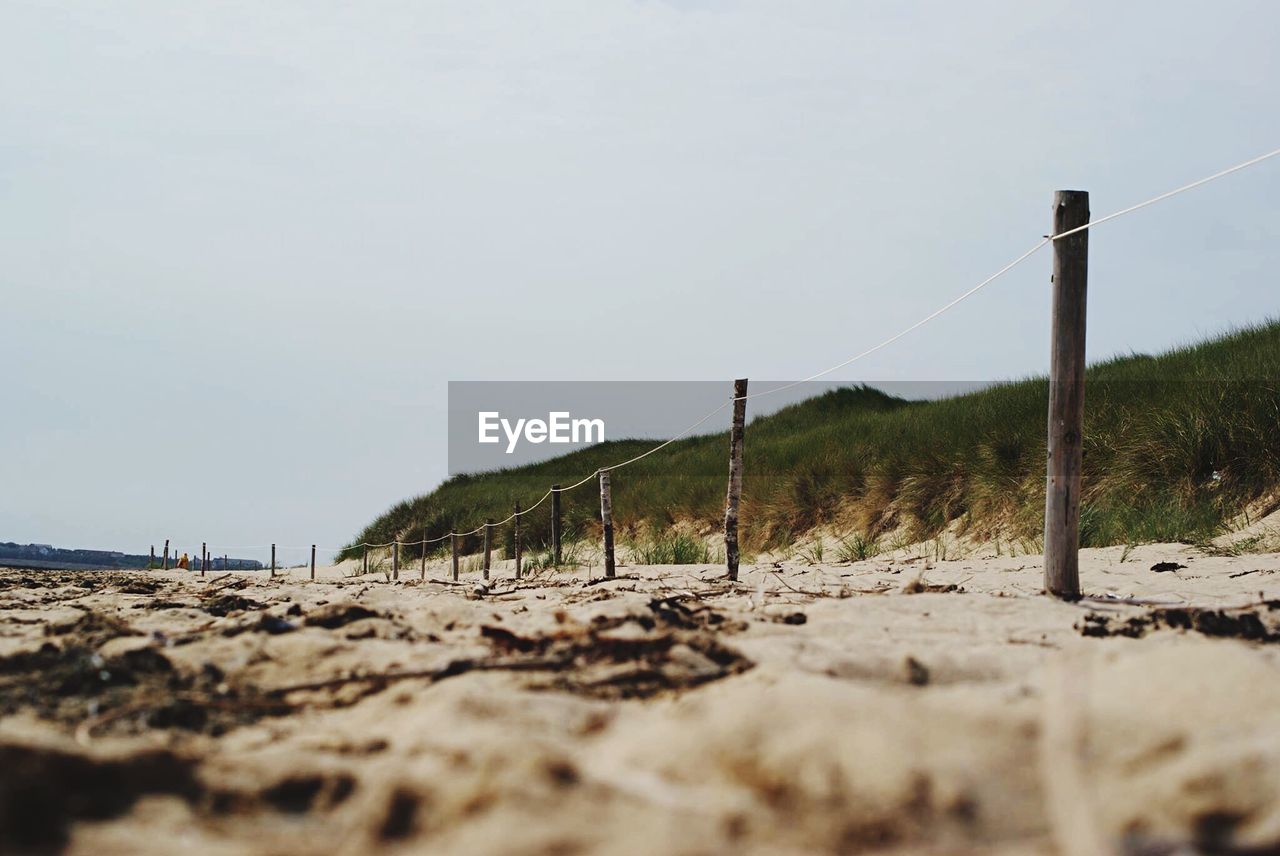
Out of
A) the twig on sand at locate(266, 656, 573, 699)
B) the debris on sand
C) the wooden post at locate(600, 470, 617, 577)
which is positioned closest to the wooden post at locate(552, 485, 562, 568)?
the wooden post at locate(600, 470, 617, 577)

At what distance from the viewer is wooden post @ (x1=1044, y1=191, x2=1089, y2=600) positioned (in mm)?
4773

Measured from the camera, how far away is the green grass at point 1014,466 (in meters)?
8.74

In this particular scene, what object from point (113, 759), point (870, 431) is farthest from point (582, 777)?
point (870, 431)

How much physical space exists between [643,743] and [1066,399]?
12.0 ft

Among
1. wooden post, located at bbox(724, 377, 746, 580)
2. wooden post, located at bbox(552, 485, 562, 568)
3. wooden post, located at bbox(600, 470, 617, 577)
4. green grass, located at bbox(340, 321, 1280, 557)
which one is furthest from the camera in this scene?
wooden post, located at bbox(552, 485, 562, 568)

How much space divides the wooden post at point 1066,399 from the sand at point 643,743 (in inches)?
64.6

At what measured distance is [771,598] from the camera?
4855 millimetres

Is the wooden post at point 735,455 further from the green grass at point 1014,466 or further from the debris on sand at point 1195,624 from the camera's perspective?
the debris on sand at point 1195,624

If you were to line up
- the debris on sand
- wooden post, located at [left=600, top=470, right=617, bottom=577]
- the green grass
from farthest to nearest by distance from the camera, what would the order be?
wooden post, located at [left=600, top=470, right=617, bottom=577] → the green grass → the debris on sand

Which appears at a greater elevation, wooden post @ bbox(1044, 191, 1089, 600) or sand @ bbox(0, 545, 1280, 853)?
wooden post @ bbox(1044, 191, 1089, 600)

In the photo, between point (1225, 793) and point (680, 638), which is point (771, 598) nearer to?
point (680, 638)

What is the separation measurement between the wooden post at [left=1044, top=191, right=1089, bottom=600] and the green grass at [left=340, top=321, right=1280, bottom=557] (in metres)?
3.05

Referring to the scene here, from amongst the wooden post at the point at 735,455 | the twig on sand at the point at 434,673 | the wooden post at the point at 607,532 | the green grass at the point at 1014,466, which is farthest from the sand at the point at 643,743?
the green grass at the point at 1014,466

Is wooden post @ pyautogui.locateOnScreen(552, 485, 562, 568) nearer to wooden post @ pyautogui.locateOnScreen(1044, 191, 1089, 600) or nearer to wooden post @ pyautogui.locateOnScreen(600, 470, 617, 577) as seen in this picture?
wooden post @ pyautogui.locateOnScreen(600, 470, 617, 577)
